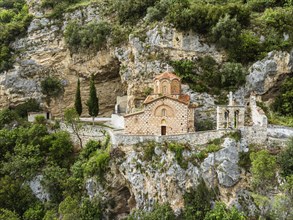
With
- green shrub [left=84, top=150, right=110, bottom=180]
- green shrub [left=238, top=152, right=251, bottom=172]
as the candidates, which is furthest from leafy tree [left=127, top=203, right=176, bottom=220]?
green shrub [left=238, top=152, right=251, bottom=172]

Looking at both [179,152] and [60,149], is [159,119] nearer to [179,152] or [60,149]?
[179,152]

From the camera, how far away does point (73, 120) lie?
107 feet

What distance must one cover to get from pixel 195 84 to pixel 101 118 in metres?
13.3

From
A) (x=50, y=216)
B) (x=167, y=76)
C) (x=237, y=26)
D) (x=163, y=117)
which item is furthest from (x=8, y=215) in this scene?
(x=237, y=26)

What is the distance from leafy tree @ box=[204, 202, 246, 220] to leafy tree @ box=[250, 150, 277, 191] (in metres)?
2.56

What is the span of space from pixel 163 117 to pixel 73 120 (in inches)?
407

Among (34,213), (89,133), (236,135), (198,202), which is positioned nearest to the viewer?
(198,202)

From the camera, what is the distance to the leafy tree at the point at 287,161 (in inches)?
879

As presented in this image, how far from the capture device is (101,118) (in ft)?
127

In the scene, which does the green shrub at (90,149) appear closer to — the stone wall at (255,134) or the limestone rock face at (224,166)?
the limestone rock face at (224,166)

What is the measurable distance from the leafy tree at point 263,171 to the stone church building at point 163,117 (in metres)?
7.26

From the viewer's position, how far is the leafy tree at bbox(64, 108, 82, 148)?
3209 centimetres

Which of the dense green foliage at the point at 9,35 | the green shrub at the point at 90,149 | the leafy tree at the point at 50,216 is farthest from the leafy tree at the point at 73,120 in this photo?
the dense green foliage at the point at 9,35

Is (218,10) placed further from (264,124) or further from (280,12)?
(264,124)
